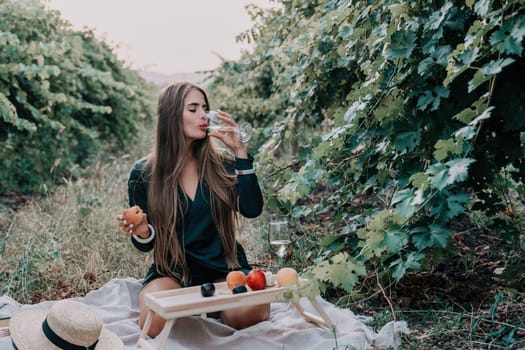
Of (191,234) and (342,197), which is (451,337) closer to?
(342,197)

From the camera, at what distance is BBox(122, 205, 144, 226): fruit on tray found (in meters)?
3.16

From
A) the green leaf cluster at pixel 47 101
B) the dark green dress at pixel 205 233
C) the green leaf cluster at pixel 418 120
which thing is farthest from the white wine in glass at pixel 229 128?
the green leaf cluster at pixel 47 101

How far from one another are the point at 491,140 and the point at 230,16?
5.43 metres

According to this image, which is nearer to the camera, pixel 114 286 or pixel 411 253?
pixel 411 253

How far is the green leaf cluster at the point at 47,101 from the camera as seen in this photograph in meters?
5.56

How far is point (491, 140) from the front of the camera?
2537mm

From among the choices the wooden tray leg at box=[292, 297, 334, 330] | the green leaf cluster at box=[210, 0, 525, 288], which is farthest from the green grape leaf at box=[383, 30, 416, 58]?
the wooden tray leg at box=[292, 297, 334, 330]

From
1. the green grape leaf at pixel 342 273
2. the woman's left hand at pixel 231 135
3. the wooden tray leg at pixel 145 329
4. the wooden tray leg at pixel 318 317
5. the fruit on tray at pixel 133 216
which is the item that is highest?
the woman's left hand at pixel 231 135

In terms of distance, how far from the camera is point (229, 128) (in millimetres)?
3230

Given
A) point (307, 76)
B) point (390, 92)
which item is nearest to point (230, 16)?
point (307, 76)

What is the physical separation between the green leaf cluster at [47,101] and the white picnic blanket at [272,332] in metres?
2.04

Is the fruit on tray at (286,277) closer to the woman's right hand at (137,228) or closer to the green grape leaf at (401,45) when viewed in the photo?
the woman's right hand at (137,228)

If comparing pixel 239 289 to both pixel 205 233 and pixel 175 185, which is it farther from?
pixel 175 185

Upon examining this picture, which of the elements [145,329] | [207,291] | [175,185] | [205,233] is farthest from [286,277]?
[175,185]
